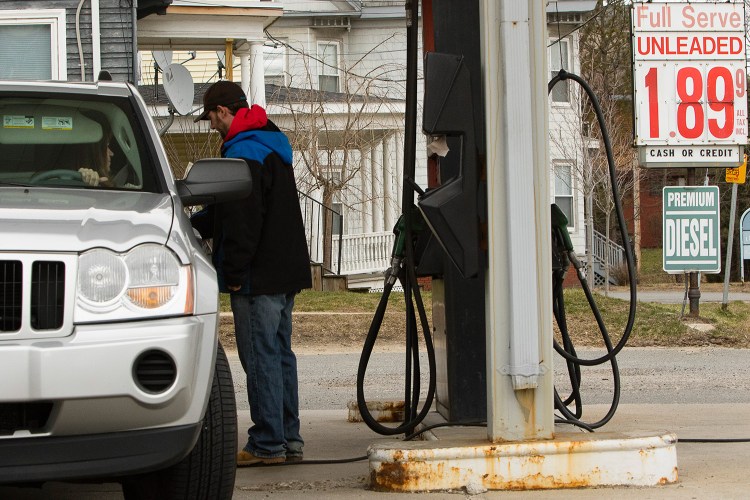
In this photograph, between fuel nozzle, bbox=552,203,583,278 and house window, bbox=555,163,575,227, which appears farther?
house window, bbox=555,163,575,227

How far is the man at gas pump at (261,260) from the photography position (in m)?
5.57

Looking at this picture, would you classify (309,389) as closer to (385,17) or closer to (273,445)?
(273,445)

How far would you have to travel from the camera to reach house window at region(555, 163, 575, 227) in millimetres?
29625

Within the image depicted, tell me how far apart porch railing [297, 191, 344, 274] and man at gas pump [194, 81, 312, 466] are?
17.1 m

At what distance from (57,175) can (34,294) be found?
4.42 feet

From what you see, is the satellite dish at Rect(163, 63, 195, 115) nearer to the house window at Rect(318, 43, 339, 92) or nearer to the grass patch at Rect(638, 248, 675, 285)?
the house window at Rect(318, 43, 339, 92)

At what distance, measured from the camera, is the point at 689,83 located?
47.8 ft

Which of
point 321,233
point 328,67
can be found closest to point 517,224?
point 321,233

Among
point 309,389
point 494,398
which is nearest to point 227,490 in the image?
point 494,398

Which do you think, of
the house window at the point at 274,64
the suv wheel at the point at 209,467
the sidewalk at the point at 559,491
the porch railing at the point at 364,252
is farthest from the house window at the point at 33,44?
the house window at the point at 274,64

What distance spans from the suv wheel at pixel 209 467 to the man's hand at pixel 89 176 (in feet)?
3.67

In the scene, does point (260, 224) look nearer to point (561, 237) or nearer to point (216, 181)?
point (216, 181)

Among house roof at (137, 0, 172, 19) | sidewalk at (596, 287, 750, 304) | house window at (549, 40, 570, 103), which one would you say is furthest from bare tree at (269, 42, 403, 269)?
sidewalk at (596, 287, 750, 304)

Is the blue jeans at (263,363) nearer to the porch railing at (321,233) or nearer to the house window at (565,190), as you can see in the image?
the porch railing at (321,233)
